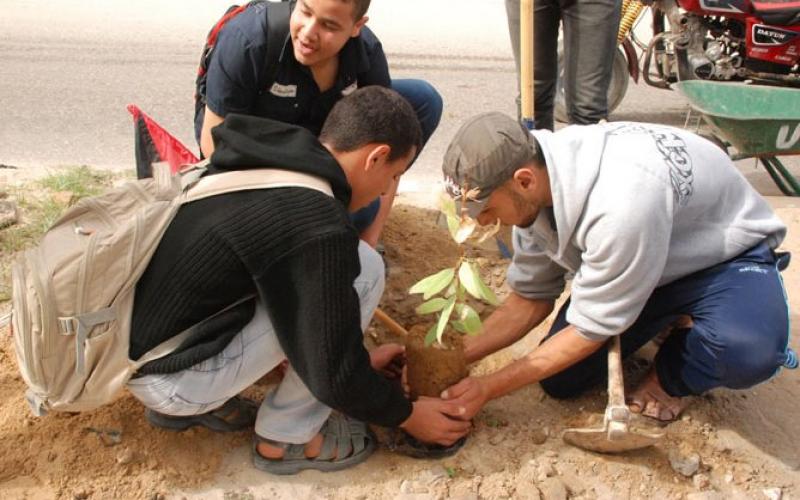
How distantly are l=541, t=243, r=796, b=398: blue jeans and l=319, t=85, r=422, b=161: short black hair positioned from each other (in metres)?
0.98

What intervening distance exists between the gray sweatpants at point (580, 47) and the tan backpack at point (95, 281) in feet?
7.43

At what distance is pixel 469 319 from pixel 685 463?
78 cm

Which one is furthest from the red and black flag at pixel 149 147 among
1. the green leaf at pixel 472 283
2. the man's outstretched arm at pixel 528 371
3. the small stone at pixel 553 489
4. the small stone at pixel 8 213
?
the small stone at pixel 553 489

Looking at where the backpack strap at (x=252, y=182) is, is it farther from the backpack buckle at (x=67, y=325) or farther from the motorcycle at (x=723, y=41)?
the motorcycle at (x=723, y=41)

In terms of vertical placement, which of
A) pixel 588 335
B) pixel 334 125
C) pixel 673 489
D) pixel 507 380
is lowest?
pixel 673 489

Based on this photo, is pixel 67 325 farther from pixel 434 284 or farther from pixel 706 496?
pixel 706 496

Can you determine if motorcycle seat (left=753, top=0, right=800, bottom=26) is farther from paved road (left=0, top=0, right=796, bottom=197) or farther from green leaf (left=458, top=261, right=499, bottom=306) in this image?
green leaf (left=458, top=261, right=499, bottom=306)

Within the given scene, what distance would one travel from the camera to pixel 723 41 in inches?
208

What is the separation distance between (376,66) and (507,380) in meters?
1.32

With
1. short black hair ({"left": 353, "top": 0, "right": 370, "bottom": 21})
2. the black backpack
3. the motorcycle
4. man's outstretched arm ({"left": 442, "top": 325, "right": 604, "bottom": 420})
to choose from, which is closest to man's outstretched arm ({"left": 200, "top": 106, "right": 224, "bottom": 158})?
the black backpack

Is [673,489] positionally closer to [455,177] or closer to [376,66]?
[455,177]

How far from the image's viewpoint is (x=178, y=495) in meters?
2.16

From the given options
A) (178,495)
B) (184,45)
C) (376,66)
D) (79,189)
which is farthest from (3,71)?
(178,495)

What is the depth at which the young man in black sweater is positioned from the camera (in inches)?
72.1
